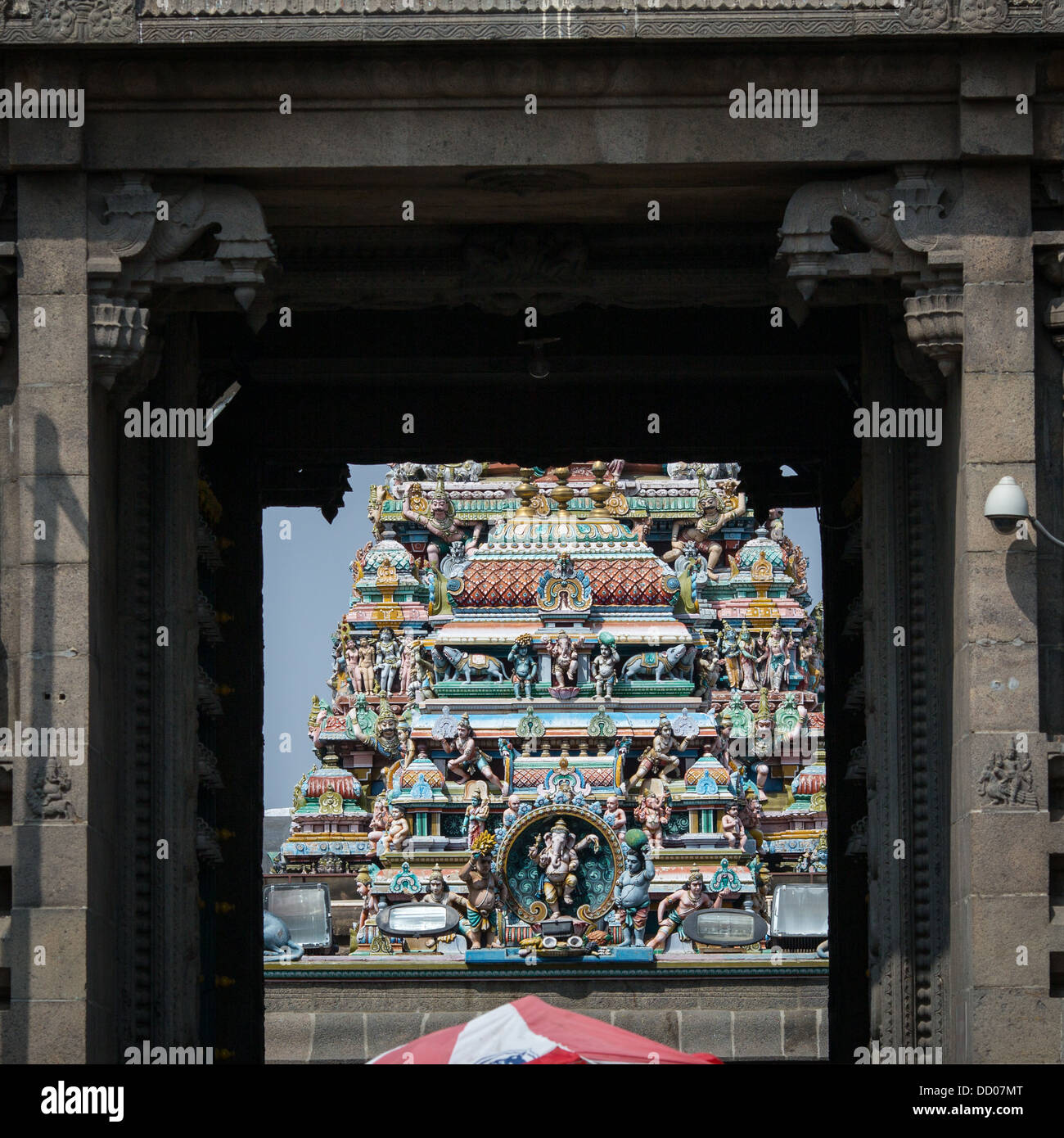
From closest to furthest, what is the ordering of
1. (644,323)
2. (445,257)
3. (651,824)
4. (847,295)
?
(847,295), (445,257), (644,323), (651,824)

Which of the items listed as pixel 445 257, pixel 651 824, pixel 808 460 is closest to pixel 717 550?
pixel 651 824

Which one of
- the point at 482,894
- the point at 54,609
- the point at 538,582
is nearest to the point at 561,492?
the point at 538,582

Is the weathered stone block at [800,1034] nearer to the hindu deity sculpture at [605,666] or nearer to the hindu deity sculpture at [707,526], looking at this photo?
the hindu deity sculpture at [605,666]

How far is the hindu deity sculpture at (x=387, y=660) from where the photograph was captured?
66375 millimetres

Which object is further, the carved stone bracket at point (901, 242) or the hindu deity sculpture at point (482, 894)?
the hindu deity sculpture at point (482, 894)

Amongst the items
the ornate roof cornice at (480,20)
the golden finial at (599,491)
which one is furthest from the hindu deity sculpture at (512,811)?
the ornate roof cornice at (480,20)

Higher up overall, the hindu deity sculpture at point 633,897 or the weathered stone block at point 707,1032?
the hindu deity sculpture at point 633,897

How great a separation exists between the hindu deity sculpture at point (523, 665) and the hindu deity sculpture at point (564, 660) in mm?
633

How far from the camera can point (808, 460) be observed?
83.9 feet

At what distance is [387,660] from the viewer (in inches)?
2630

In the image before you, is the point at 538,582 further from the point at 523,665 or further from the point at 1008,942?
the point at 1008,942

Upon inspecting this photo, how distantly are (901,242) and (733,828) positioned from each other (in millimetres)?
40324
